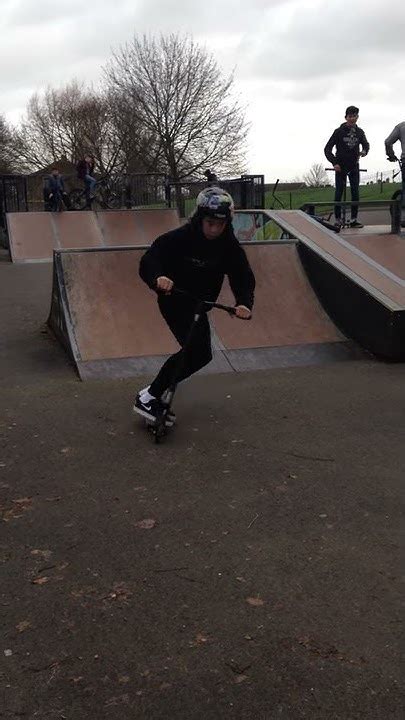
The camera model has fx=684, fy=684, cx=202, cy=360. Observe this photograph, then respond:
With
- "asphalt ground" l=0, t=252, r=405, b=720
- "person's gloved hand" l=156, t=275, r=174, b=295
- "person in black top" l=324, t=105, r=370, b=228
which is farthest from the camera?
"person in black top" l=324, t=105, r=370, b=228

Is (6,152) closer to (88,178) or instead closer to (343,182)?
(88,178)

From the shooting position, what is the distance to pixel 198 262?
182 inches

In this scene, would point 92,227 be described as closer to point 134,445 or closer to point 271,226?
point 271,226

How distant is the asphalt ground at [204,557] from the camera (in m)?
2.34

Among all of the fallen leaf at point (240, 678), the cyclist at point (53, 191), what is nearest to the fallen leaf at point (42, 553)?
the fallen leaf at point (240, 678)

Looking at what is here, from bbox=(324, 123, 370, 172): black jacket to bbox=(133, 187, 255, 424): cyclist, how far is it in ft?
23.1

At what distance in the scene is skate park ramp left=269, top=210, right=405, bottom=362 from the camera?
6453 millimetres

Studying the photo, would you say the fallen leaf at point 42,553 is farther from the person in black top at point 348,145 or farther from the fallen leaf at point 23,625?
the person in black top at point 348,145

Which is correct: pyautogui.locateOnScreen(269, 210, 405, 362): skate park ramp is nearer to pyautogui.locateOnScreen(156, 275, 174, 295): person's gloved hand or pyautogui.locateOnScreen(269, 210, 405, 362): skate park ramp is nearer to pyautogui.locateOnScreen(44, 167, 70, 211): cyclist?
pyautogui.locateOnScreen(156, 275, 174, 295): person's gloved hand

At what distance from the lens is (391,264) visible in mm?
9695

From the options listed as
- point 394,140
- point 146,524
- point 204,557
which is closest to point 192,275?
point 146,524

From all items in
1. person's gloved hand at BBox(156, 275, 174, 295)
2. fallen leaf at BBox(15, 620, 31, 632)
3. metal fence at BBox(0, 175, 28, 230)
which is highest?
metal fence at BBox(0, 175, 28, 230)

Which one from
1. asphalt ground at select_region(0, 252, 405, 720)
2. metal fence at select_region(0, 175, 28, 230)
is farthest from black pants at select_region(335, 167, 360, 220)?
metal fence at select_region(0, 175, 28, 230)

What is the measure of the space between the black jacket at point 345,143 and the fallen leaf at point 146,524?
8810 millimetres
